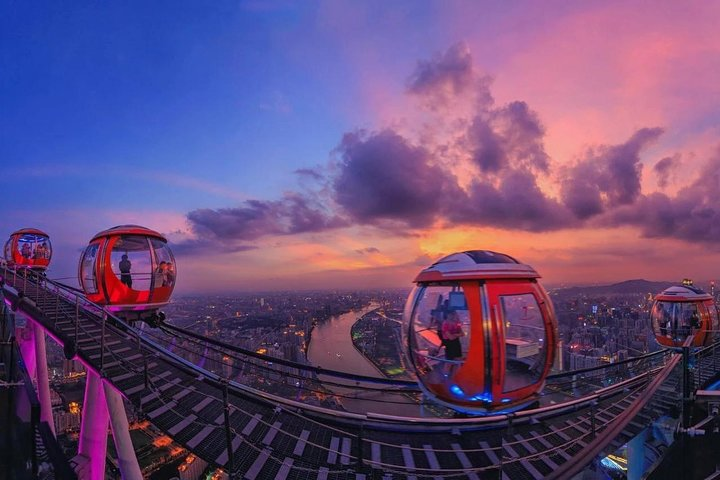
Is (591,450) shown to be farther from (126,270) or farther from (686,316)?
(686,316)

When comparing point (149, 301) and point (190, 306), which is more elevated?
point (149, 301)

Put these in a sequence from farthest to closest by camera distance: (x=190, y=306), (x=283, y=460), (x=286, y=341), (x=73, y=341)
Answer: (x=190, y=306) → (x=286, y=341) → (x=73, y=341) → (x=283, y=460)

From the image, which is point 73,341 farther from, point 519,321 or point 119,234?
point 519,321

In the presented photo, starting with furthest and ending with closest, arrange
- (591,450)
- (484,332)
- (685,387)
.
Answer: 1. (685,387)
2. (484,332)
3. (591,450)

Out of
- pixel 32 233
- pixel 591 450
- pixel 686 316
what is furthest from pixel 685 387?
pixel 32 233

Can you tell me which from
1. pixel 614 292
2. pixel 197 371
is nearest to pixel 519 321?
pixel 197 371

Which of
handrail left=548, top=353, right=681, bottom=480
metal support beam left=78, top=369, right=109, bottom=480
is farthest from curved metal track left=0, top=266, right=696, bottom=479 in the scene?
handrail left=548, top=353, right=681, bottom=480

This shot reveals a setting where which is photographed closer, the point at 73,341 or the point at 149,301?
the point at 73,341
